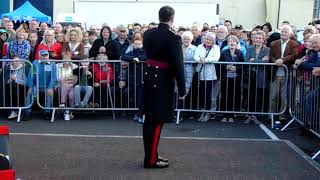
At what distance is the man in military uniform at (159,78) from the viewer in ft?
21.9

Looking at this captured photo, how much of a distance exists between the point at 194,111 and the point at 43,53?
122 inches

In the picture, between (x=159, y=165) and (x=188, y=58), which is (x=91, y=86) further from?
(x=159, y=165)

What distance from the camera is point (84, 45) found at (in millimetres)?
11211

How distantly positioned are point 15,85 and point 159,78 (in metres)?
4.49

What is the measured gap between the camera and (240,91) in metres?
10.4

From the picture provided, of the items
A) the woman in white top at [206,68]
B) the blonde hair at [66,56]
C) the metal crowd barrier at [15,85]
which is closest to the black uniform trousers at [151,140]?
the woman in white top at [206,68]

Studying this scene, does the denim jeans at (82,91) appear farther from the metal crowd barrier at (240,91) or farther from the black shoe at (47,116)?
the metal crowd barrier at (240,91)

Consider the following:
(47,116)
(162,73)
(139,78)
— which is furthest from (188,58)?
(162,73)

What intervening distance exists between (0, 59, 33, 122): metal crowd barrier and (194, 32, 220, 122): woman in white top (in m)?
3.21

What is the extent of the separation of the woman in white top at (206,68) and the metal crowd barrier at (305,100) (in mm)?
1467

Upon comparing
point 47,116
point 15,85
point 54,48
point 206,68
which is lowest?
point 47,116

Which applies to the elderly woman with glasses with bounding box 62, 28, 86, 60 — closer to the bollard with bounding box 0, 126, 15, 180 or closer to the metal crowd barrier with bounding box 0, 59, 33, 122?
the metal crowd barrier with bounding box 0, 59, 33, 122

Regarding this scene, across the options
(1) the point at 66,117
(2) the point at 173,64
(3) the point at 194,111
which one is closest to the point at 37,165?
(2) the point at 173,64

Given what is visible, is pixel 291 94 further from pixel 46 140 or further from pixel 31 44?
pixel 31 44
